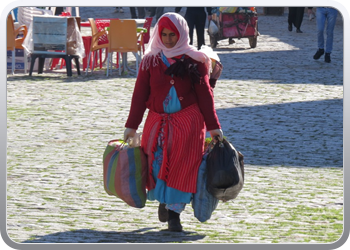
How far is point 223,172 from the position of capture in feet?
16.8

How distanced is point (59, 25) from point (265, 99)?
4.47 meters

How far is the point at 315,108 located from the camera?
11.2 metres

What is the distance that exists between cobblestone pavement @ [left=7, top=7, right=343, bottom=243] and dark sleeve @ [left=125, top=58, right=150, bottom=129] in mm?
790

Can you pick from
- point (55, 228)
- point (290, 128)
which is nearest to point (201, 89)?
point (55, 228)

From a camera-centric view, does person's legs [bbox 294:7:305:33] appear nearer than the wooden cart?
No

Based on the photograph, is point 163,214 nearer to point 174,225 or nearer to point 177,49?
point 174,225

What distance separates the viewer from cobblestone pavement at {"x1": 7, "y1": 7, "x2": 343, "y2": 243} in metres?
5.49

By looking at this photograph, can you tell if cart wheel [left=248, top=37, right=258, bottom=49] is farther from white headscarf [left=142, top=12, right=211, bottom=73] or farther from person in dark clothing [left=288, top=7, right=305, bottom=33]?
white headscarf [left=142, top=12, right=211, bottom=73]

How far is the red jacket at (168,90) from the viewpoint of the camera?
525 cm

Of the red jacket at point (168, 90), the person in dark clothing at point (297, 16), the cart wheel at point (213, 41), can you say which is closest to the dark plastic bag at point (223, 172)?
the red jacket at point (168, 90)

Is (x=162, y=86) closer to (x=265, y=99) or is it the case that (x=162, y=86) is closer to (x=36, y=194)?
(x=36, y=194)

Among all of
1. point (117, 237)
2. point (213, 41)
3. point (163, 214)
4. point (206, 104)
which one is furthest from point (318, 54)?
point (117, 237)

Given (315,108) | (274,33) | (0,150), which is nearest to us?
(0,150)

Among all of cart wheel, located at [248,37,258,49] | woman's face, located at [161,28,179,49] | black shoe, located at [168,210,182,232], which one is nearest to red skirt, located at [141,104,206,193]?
black shoe, located at [168,210,182,232]
